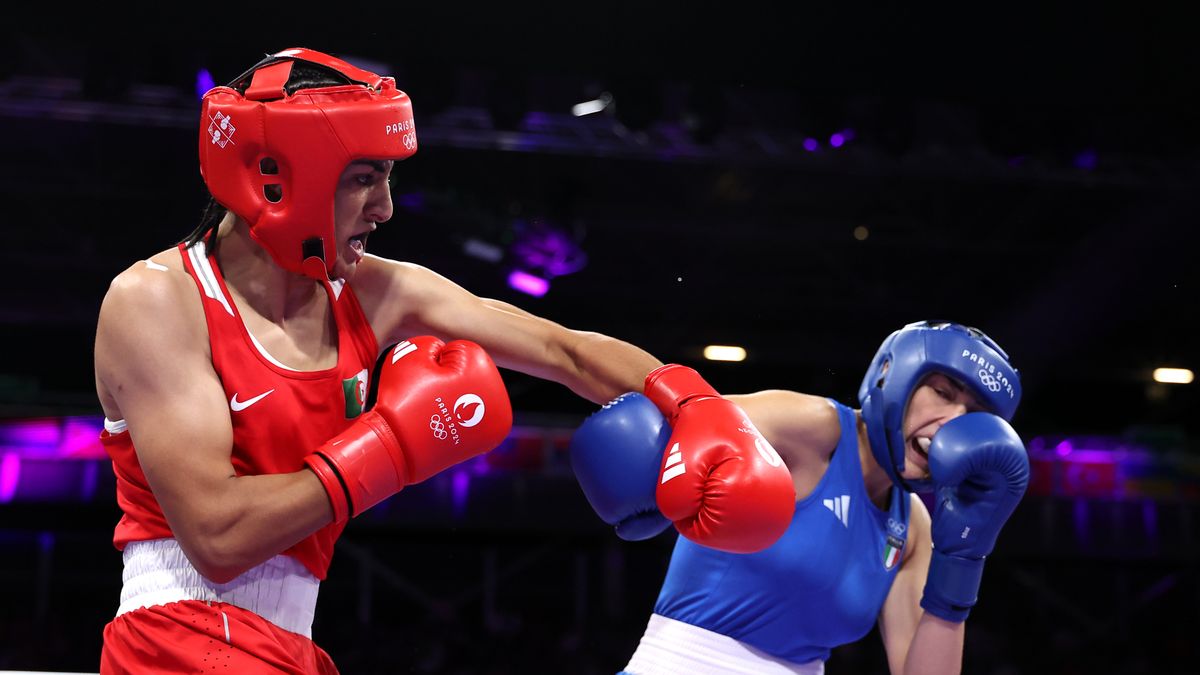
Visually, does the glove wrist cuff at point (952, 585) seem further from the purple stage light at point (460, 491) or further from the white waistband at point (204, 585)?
the purple stage light at point (460, 491)

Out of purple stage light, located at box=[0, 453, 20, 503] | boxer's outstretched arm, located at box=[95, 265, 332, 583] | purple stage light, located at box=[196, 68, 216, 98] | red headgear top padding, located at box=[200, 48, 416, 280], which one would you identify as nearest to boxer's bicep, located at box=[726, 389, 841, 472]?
red headgear top padding, located at box=[200, 48, 416, 280]

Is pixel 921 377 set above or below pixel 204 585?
above

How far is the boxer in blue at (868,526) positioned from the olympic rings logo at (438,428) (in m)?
0.81

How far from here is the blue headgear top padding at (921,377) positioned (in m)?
2.70

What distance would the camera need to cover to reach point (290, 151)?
6.05 feet

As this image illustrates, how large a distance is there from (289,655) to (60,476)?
7202 mm

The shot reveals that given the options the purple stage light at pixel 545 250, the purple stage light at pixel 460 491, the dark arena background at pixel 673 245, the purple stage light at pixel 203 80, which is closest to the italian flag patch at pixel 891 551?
the dark arena background at pixel 673 245

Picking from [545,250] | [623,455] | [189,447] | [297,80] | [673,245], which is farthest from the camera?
[673,245]

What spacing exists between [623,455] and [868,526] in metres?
0.83

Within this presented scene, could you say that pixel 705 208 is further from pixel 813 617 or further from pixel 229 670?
pixel 229 670

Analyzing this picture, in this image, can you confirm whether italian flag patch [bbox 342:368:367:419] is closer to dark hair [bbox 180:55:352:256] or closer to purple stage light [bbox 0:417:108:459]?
dark hair [bbox 180:55:352:256]

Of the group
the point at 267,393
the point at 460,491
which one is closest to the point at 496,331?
the point at 267,393

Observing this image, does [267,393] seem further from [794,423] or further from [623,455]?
[794,423]

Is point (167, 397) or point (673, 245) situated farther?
point (673, 245)
